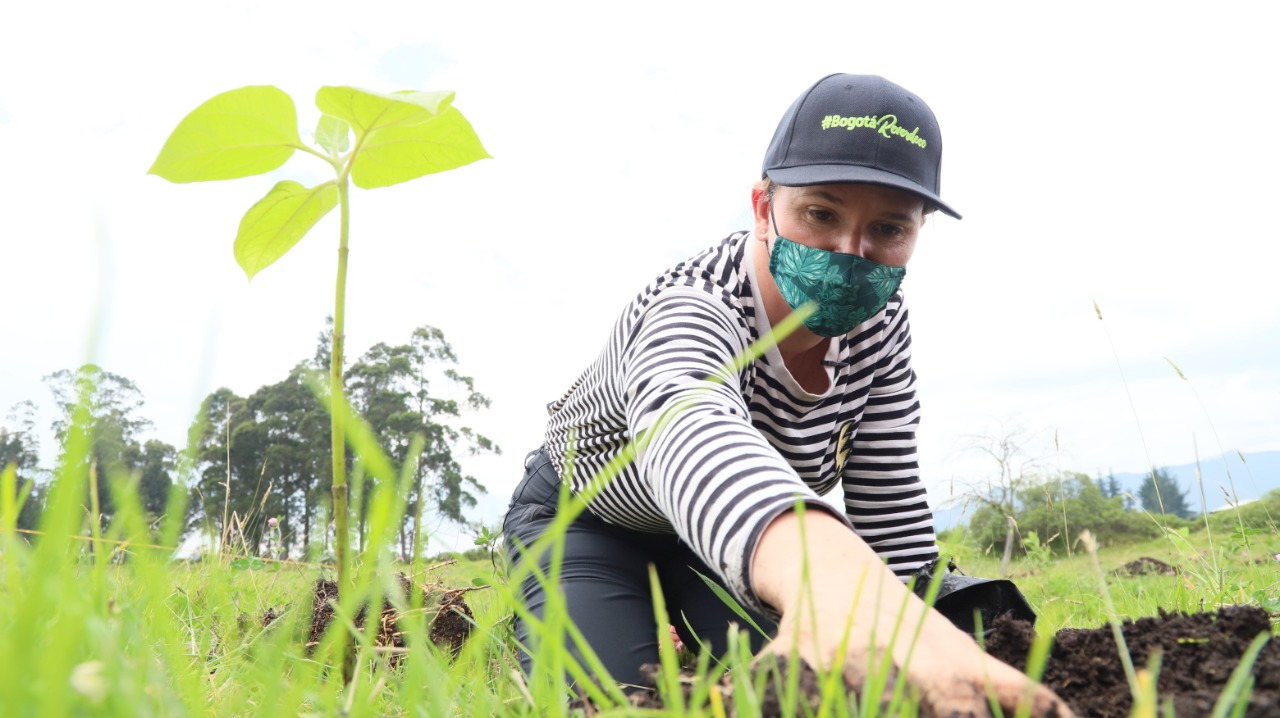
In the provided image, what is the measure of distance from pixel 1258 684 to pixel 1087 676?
20cm

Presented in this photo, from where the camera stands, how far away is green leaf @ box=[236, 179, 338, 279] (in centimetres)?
110

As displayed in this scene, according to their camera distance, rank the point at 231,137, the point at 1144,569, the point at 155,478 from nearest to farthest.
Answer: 1. the point at 231,137
2. the point at 1144,569
3. the point at 155,478

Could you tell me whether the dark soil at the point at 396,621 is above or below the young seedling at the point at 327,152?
below

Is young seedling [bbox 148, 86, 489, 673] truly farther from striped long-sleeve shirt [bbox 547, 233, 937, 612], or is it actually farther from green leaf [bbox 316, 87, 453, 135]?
striped long-sleeve shirt [bbox 547, 233, 937, 612]

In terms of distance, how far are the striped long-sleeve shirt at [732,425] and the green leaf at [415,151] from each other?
489 mm

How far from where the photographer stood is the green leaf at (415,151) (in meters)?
1.04

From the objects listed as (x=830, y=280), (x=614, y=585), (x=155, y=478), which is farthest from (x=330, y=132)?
(x=155, y=478)

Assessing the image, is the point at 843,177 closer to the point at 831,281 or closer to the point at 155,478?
the point at 831,281

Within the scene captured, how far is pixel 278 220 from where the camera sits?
1.11 m

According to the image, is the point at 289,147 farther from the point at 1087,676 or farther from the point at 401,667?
the point at 401,667

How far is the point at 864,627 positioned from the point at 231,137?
974 millimetres

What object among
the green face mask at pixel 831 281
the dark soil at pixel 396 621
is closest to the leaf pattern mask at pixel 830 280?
the green face mask at pixel 831 281

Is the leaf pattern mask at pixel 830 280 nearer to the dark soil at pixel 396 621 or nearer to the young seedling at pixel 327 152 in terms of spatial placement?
the young seedling at pixel 327 152

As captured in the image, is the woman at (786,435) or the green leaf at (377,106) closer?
the green leaf at (377,106)
